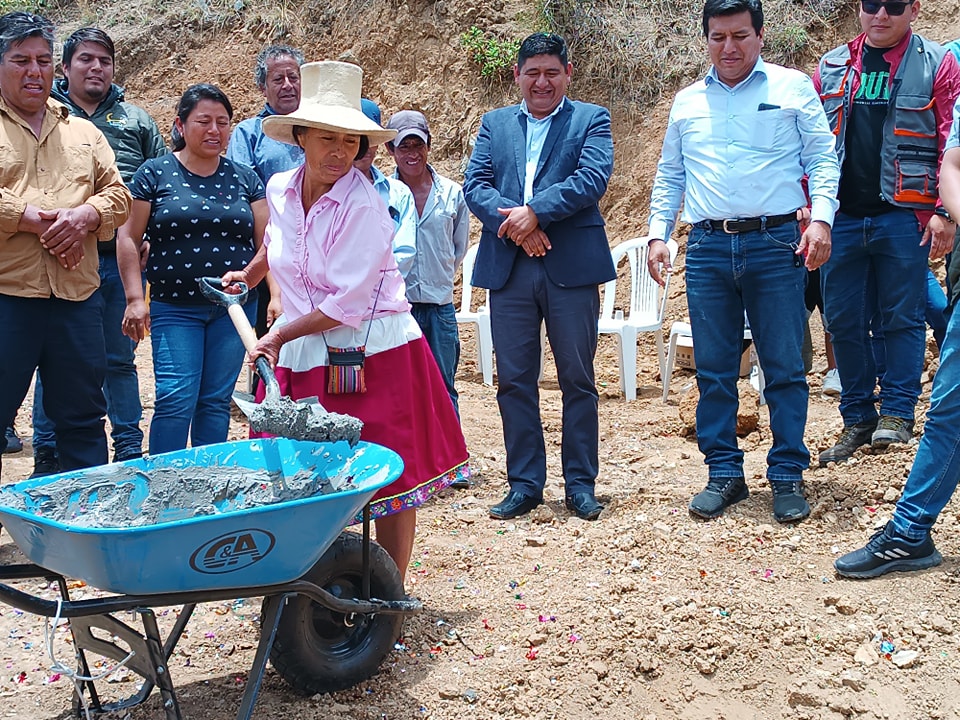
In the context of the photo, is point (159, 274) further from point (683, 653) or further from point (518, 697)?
point (683, 653)

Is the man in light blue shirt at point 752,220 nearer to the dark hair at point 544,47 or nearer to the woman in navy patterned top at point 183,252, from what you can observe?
the dark hair at point 544,47

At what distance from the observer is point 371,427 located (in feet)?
11.1

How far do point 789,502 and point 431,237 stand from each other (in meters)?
2.27

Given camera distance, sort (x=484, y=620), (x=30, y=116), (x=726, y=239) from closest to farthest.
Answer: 1. (x=484, y=620)
2. (x=30, y=116)
3. (x=726, y=239)

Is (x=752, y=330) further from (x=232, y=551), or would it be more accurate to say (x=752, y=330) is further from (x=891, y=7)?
(x=232, y=551)

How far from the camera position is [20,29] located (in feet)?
13.0

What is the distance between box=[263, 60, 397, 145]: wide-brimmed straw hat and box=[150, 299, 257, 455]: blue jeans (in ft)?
4.42

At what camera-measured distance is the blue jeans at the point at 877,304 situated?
468cm

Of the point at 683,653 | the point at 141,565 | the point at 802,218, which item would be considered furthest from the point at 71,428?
the point at 802,218

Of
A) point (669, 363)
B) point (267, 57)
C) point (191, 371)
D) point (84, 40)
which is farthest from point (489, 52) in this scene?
point (191, 371)

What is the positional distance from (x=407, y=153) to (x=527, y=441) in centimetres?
165

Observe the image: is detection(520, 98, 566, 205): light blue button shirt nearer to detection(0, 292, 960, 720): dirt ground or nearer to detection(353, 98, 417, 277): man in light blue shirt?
detection(353, 98, 417, 277): man in light blue shirt

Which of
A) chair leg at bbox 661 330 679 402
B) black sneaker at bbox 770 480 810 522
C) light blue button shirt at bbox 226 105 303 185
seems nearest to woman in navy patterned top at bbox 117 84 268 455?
light blue button shirt at bbox 226 105 303 185

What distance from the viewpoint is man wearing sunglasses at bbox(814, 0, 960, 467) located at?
457cm
